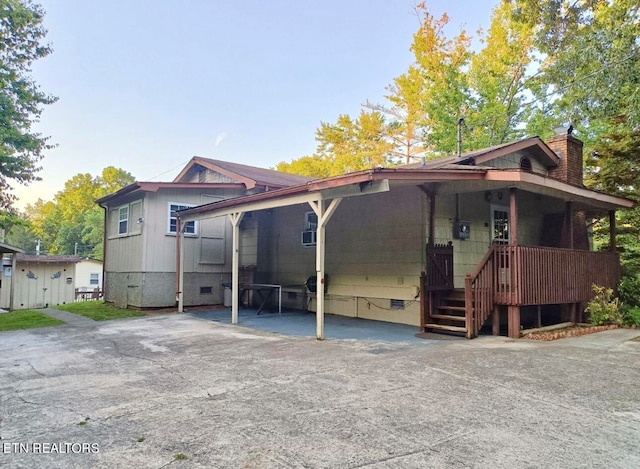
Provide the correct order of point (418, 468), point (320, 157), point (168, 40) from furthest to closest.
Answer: point (320, 157) < point (168, 40) < point (418, 468)

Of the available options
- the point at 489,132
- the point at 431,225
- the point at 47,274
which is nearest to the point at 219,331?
the point at 431,225

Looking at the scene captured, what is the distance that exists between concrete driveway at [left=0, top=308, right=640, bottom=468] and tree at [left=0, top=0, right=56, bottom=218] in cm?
887

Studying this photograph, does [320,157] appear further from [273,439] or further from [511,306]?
[273,439]

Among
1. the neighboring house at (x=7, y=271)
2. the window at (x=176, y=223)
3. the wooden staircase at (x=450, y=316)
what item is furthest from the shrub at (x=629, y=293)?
the neighboring house at (x=7, y=271)

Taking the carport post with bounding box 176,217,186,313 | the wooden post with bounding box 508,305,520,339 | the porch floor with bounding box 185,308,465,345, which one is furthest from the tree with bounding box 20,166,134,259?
the wooden post with bounding box 508,305,520,339

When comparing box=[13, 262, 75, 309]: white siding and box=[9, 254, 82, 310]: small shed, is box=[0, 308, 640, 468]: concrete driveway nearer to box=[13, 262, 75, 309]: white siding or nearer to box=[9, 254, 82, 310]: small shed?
box=[9, 254, 82, 310]: small shed

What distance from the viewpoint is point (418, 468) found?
2605mm

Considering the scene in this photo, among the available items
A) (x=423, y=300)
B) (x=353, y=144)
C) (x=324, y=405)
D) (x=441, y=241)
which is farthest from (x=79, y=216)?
(x=324, y=405)

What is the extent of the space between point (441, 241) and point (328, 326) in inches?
117

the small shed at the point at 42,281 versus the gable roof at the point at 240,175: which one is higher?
the gable roof at the point at 240,175

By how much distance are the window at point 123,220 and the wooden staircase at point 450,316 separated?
931 centimetres

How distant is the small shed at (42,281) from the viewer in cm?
1798

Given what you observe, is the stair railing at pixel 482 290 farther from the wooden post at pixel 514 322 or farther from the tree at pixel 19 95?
the tree at pixel 19 95

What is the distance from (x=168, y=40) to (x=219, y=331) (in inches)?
511
